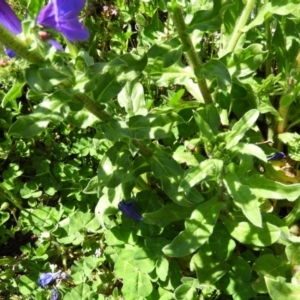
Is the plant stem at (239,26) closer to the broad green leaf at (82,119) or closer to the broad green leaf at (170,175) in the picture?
the broad green leaf at (170,175)

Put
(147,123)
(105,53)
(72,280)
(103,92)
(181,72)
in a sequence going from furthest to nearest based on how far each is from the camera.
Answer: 1. (105,53)
2. (72,280)
3. (181,72)
4. (147,123)
5. (103,92)

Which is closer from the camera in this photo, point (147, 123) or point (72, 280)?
point (147, 123)

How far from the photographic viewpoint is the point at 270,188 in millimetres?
2402

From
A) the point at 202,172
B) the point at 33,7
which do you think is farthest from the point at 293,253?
the point at 33,7

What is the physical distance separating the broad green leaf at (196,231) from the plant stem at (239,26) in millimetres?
926

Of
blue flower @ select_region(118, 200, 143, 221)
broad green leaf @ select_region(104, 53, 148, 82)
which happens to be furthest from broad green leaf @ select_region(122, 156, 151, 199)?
broad green leaf @ select_region(104, 53, 148, 82)

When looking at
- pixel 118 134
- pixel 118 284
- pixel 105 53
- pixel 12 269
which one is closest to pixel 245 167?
pixel 118 134

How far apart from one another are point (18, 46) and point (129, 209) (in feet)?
4.23

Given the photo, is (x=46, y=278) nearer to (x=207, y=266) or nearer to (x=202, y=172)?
(x=207, y=266)

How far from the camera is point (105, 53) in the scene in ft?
11.5

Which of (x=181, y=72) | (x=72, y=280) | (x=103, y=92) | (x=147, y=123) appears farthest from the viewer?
(x=72, y=280)

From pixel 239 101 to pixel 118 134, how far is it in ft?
3.72

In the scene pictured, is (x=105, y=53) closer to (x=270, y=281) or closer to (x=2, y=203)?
(x=2, y=203)

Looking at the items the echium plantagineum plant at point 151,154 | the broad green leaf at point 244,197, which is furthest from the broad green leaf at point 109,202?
the broad green leaf at point 244,197
